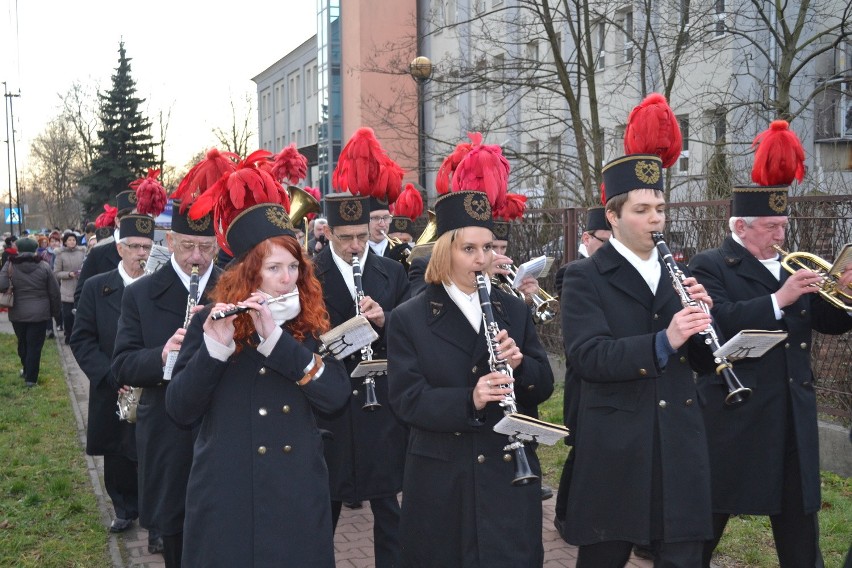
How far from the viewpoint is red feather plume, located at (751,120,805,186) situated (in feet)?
18.6

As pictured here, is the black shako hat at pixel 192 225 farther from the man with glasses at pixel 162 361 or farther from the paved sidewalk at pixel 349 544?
the paved sidewalk at pixel 349 544

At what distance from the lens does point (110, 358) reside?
633 centimetres

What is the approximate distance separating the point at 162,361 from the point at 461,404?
5.38 ft

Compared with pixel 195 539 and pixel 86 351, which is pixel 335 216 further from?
pixel 195 539

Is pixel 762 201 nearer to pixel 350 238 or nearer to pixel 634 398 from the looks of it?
pixel 634 398

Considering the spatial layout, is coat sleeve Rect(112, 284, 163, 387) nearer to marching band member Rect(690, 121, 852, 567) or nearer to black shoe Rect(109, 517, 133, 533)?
black shoe Rect(109, 517, 133, 533)

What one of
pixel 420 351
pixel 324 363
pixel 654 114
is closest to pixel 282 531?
pixel 324 363

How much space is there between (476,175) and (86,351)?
10.5ft

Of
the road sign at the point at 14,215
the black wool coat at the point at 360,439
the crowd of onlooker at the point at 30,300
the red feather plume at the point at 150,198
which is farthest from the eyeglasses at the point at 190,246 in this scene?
the road sign at the point at 14,215

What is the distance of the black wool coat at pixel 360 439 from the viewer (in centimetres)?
535

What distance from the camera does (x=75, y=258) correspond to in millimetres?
17297

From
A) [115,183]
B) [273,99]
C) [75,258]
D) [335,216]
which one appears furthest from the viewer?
[273,99]

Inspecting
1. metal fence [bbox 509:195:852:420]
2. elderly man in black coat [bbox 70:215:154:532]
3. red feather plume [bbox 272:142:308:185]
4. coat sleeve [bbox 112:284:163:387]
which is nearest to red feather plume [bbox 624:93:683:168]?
coat sleeve [bbox 112:284:163:387]

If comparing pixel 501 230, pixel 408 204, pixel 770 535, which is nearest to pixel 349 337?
pixel 501 230
